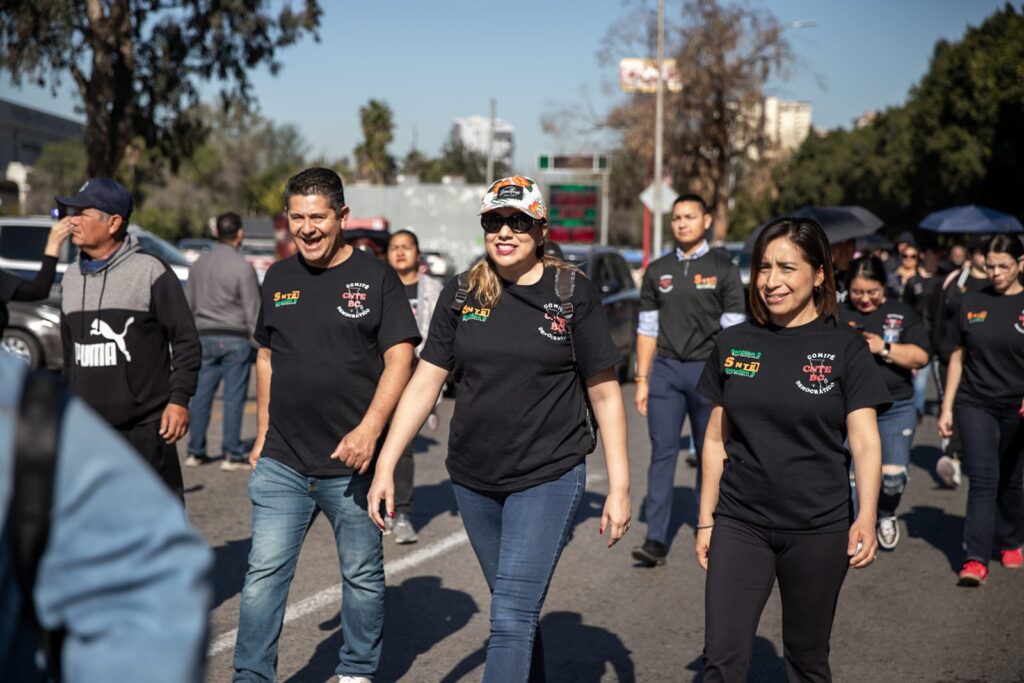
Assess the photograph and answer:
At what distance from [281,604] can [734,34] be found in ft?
114

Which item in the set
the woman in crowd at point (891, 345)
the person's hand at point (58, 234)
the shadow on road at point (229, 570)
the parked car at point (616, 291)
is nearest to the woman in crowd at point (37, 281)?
the person's hand at point (58, 234)

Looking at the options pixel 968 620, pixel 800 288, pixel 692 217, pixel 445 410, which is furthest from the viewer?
pixel 445 410

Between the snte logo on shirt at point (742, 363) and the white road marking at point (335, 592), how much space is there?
214cm

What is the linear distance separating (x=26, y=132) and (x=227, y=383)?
9942 cm

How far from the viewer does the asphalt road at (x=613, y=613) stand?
201 inches

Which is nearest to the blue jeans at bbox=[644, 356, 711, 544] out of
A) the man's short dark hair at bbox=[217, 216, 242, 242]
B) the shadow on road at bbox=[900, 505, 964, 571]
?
the shadow on road at bbox=[900, 505, 964, 571]

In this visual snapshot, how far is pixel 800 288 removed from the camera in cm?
385

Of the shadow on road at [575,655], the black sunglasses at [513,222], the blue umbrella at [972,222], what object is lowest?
the shadow on road at [575,655]

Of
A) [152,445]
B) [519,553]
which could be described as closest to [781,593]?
[519,553]

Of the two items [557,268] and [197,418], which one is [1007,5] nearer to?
[197,418]

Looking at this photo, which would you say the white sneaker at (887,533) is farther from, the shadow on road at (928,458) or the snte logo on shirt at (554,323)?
the snte logo on shirt at (554,323)

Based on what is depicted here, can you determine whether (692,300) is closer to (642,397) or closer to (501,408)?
(642,397)

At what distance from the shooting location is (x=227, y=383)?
31.6ft

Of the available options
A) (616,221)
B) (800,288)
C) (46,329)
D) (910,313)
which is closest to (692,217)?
(910,313)
